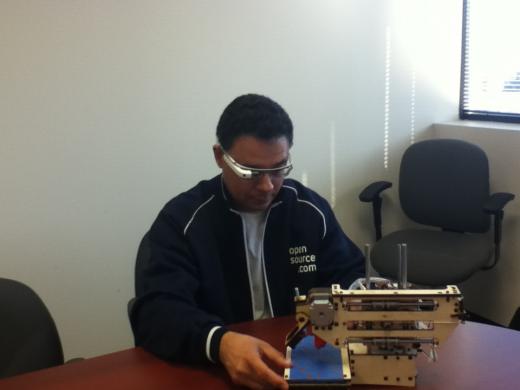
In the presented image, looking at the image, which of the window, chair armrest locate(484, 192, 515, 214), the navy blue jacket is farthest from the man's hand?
the window

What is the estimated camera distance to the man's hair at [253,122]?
4.67 ft

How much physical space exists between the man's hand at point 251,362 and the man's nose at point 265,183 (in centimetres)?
40

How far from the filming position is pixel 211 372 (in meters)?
1.19

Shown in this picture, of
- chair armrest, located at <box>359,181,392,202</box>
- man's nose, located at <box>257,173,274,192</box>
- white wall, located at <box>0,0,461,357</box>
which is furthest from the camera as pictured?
chair armrest, located at <box>359,181,392,202</box>

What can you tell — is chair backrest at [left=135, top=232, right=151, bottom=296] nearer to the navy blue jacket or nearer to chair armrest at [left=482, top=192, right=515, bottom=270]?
the navy blue jacket

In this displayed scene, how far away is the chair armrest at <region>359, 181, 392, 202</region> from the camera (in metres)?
2.93

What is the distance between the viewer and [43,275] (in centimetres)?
226

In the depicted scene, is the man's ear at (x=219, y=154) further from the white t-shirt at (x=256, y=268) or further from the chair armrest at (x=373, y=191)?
the chair armrest at (x=373, y=191)

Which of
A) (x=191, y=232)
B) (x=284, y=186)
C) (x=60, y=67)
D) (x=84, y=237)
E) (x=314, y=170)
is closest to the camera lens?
(x=191, y=232)

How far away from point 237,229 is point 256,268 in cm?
13

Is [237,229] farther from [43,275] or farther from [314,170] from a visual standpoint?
[314,170]

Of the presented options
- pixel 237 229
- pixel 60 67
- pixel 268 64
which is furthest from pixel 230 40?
pixel 237 229

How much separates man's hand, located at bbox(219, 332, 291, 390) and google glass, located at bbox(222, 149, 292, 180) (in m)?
0.40

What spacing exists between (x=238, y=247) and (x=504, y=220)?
6.23 ft
